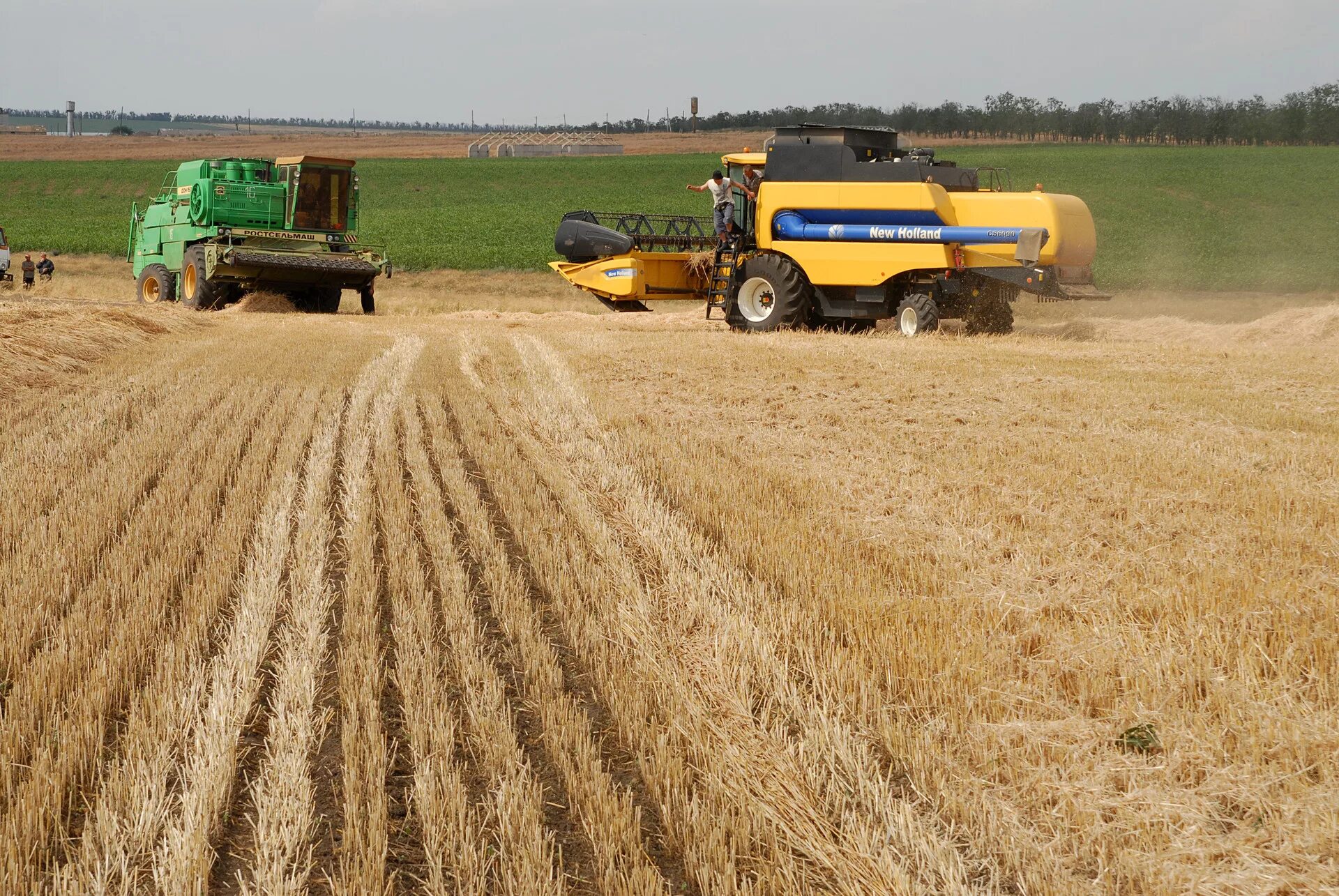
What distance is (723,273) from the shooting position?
17359 millimetres

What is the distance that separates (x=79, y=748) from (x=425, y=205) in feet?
173

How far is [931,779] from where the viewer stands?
3.11 m

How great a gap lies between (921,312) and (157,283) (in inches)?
582

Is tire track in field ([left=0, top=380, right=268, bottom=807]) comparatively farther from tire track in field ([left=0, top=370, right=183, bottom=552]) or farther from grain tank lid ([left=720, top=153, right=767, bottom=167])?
grain tank lid ([left=720, top=153, right=767, bottom=167])

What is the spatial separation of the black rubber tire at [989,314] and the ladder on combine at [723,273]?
10.6 ft

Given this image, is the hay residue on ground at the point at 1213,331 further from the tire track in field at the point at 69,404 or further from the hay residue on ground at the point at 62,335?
the hay residue on ground at the point at 62,335

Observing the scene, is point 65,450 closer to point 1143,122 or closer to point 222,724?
point 222,724

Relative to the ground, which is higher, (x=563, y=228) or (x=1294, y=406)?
(x=563, y=228)

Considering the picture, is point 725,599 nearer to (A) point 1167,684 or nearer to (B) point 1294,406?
(A) point 1167,684

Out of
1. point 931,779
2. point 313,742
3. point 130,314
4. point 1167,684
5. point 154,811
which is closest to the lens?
point 154,811

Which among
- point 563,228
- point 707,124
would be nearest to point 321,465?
point 563,228

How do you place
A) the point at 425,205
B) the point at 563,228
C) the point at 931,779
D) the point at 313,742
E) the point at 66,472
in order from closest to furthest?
the point at 931,779 < the point at 313,742 < the point at 66,472 < the point at 563,228 < the point at 425,205

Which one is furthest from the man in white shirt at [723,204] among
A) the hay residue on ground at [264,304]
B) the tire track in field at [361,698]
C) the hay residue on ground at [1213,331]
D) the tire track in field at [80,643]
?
the tire track in field at [80,643]

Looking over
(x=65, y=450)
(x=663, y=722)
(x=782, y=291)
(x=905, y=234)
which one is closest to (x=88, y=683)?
(x=663, y=722)
